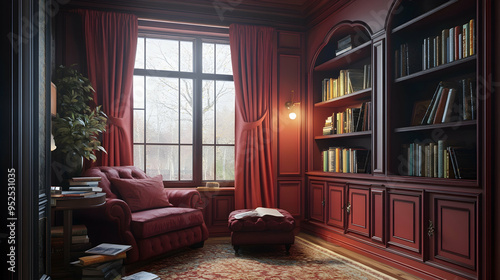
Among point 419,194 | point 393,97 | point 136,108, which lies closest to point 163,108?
point 136,108

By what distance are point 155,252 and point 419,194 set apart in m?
2.39

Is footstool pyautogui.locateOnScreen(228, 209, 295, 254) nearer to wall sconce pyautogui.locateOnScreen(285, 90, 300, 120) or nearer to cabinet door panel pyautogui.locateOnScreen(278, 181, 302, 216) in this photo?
cabinet door panel pyautogui.locateOnScreen(278, 181, 302, 216)

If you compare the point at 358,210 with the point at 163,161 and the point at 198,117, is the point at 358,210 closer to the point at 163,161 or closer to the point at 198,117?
the point at 198,117

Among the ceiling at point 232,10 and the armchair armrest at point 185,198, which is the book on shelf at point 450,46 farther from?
the armchair armrest at point 185,198

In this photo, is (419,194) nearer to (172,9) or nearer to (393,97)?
(393,97)

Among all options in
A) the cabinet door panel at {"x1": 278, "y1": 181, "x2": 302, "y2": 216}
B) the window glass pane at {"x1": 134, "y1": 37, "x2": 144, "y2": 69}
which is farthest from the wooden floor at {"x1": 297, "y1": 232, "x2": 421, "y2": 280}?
the window glass pane at {"x1": 134, "y1": 37, "x2": 144, "y2": 69}

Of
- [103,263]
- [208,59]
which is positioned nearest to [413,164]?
[103,263]

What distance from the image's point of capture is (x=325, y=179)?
4.65m

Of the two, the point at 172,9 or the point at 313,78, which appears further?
the point at 313,78

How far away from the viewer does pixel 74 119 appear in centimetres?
361

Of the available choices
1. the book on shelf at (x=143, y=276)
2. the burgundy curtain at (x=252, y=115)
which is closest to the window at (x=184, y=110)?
the burgundy curtain at (x=252, y=115)

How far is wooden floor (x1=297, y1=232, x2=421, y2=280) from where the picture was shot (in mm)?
3250

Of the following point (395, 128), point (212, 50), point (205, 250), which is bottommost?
point (205, 250)

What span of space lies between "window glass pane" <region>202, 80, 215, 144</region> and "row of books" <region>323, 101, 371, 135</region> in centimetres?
150
